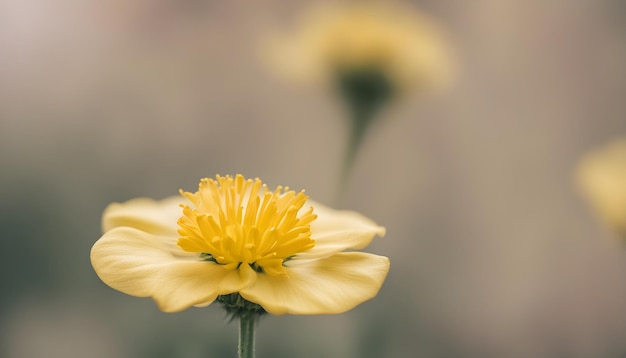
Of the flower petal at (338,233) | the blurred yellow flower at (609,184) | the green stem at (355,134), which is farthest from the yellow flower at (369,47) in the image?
the flower petal at (338,233)

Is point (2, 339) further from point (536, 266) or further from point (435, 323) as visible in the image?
point (536, 266)

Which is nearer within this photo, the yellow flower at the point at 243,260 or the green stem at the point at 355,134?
the yellow flower at the point at 243,260

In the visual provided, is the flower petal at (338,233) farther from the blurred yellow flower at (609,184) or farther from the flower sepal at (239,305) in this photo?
the blurred yellow flower at (609,184)

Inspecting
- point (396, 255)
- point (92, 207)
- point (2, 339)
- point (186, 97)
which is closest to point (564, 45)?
point (396, 255)

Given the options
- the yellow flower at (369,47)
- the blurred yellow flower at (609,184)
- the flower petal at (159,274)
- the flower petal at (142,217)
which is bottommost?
the flower petal at (159,274)

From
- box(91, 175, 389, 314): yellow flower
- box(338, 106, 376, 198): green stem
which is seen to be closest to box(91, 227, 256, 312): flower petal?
box(91, 175, 389, 314): yellow flower

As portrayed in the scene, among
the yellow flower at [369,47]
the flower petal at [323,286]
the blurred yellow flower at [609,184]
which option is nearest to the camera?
the flower petal at [323,286]
